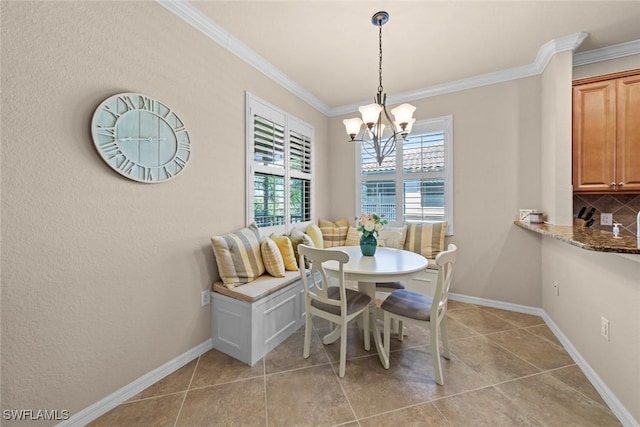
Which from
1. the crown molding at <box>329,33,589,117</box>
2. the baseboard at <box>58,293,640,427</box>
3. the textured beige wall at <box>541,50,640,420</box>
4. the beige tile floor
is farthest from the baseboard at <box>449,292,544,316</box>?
the crown molding at <box>329,33,589,117</box>

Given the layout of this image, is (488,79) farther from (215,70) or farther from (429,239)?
(215,70)

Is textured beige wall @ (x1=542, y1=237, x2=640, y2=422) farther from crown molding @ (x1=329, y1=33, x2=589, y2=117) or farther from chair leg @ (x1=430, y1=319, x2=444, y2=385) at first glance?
crown molding @ (x1=329, y1=33, x2=589, y2=117)

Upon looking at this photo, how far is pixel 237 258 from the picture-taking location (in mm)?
2113

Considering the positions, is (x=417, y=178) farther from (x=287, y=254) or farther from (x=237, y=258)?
(x=237, y=258)

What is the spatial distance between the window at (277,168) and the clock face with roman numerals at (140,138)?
762 millimetres

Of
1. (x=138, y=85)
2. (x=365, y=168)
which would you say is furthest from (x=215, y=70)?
(x=365, y=168)

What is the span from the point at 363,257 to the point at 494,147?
219 cm

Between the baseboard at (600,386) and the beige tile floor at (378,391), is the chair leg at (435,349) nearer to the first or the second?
the beige tile floor at (378,391)

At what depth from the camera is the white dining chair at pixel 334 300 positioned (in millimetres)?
1748

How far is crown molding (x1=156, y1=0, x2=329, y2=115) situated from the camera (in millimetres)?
1866

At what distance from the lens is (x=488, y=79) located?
295cm

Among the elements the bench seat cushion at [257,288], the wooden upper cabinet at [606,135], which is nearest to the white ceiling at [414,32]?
the wooden upper cabinet at [606,135]

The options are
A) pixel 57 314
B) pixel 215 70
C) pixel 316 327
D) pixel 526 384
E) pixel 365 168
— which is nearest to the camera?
pixel 57 314

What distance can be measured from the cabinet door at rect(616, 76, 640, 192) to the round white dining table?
6.42ft
